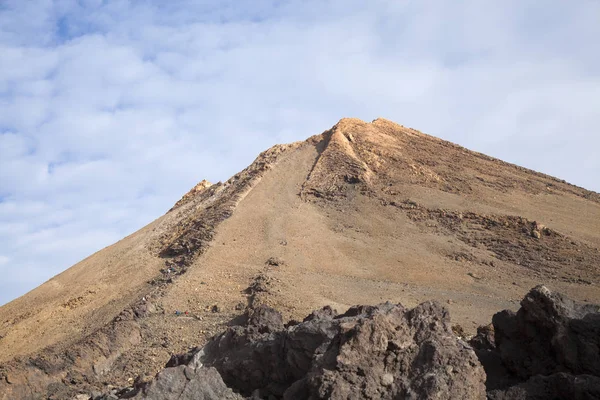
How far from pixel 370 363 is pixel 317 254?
2084 centimetres

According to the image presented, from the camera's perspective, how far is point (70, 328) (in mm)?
22594

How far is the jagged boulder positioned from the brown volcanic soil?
9736mm

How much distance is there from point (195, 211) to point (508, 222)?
15727 mm

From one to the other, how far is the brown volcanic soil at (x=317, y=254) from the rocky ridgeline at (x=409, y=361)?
9.62 meters

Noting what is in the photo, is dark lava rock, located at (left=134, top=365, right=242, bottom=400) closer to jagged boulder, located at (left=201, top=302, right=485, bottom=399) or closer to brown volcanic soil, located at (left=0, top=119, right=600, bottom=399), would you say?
jagged boulder, located at (left=201, top=302, right=485, bottom=399)

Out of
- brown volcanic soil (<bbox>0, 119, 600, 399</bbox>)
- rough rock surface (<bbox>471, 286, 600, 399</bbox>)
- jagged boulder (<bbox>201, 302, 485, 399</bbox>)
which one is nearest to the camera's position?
jagged boulder (<bbox>201, 302, 485, 399</bbox>)

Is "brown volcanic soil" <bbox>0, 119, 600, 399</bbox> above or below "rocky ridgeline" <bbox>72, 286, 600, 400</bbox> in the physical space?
above

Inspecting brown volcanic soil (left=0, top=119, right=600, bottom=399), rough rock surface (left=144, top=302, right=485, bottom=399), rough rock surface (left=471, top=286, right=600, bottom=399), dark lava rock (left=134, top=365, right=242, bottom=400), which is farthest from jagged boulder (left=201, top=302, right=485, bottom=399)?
brown volcanic soil (left=0, top=119, right=600, bottom=399)

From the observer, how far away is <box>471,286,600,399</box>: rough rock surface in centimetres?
629

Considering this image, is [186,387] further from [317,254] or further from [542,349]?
[317,254]

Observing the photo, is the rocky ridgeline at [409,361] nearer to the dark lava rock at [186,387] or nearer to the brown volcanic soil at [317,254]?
the dark lava rock at [186,387]

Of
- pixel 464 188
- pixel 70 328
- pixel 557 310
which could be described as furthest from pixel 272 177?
pixel 557 310

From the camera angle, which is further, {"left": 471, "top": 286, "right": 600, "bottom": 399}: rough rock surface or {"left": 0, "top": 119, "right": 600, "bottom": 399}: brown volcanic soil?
{"left": 0, "top": 119, "right": 600, "bottom": 399}: brown volcanic soil

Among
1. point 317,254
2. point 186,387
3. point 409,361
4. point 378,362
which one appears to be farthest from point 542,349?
point 317,254
